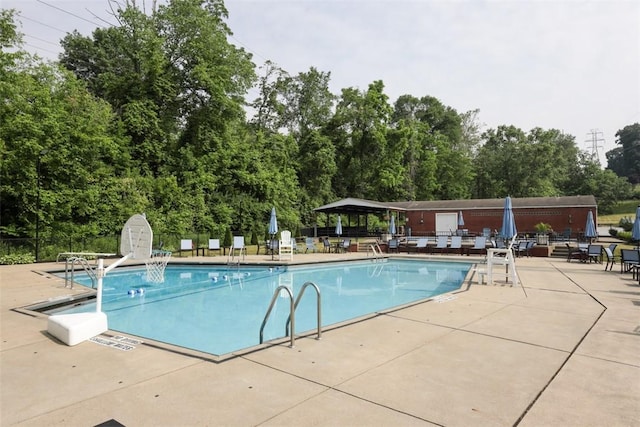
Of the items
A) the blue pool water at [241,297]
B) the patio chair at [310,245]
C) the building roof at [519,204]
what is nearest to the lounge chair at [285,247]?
the blue pool water at [241,297]

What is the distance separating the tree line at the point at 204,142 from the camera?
16.6 metres

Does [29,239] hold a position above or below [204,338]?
above

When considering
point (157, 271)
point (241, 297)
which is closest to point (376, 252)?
point (241, 297)

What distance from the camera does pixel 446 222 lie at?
99.0 feet

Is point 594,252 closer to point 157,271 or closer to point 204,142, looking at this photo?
point 157,271

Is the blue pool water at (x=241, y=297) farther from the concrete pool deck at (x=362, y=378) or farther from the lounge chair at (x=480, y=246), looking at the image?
the lounge chair at (x=480, y=246)

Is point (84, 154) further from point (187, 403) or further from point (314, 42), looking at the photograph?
point (187, 403)

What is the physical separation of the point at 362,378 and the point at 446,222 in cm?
2865

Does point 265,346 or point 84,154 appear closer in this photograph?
point 265,346

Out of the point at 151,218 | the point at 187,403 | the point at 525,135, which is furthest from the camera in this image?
the point at 525,135

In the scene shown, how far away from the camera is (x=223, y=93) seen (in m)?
24.9

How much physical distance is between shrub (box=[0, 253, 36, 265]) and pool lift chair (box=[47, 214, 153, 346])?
11.9m

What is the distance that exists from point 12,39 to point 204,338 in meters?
18.0

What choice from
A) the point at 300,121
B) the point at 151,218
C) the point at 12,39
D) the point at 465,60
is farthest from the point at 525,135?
the point at 12,39
